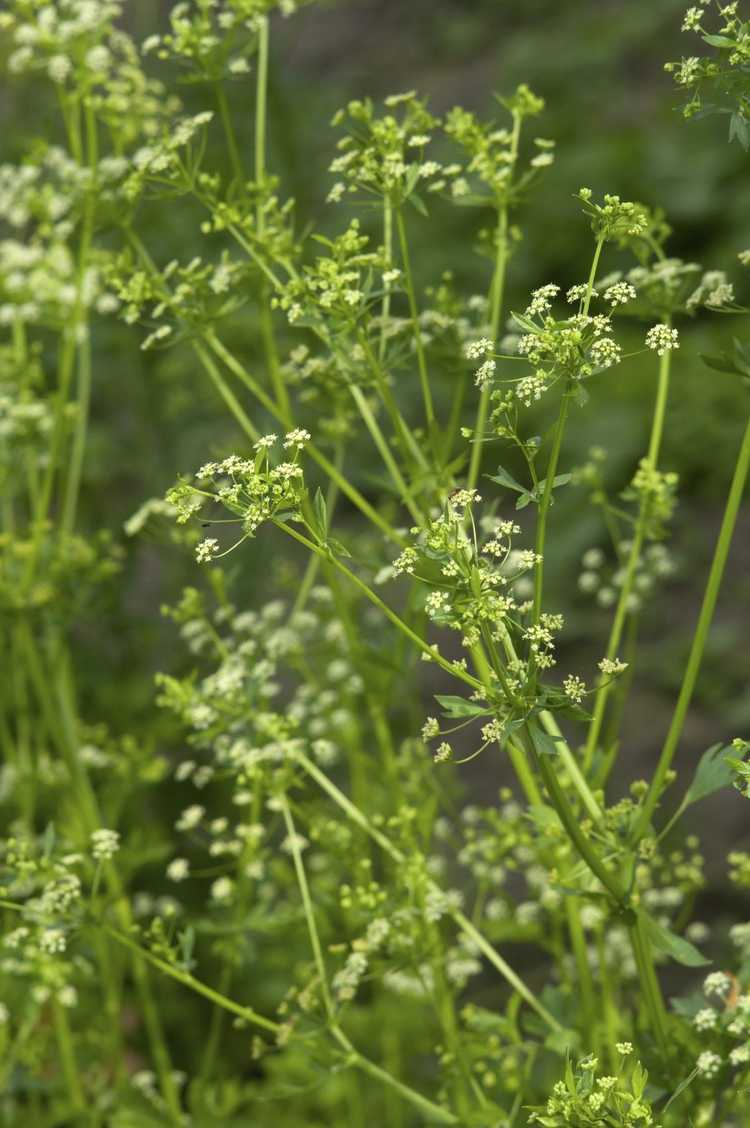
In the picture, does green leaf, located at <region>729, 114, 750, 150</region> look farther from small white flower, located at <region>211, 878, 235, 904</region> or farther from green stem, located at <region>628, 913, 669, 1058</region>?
small white flower, located at <region>211, 878, 235, 904</region>

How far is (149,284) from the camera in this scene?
1.90m

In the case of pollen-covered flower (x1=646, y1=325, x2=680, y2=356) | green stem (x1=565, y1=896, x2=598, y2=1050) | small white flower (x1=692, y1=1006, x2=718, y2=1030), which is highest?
pollen-covered flower (x1=646, y1=325, x2=680, y2=356)

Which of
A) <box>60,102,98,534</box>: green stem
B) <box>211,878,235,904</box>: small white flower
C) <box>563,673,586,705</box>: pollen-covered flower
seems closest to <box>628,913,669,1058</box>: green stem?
<box>563,673,586,705</box>: pollen-covered flower

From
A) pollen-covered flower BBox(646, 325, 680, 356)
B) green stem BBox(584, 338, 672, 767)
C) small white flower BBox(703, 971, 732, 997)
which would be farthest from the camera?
green stem BBox(584, 338, 672, 767)

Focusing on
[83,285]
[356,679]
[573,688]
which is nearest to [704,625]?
[573,688]

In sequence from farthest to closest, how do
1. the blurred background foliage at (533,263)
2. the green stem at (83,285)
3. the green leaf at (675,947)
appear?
1. the blurred background foliage at (533,263)
2. the green stem at (83,285)
3. the green leaf at (675,947)

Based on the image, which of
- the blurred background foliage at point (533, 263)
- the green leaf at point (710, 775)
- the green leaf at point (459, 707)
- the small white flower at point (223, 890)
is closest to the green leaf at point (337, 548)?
the green leaf at point (459, 707)

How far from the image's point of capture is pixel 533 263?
18.1ft

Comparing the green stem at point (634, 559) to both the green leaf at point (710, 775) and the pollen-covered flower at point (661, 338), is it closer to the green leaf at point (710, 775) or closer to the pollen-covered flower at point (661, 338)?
the green leaf at point (710, 775)

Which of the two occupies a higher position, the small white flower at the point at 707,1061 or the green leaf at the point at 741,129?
the green leaf at the point at 741,129

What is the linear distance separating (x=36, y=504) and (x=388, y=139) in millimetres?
1095

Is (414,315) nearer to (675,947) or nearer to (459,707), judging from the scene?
(459,707)

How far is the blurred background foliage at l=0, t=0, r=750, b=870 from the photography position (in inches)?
148

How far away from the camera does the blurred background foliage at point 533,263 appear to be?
12.3 ft
